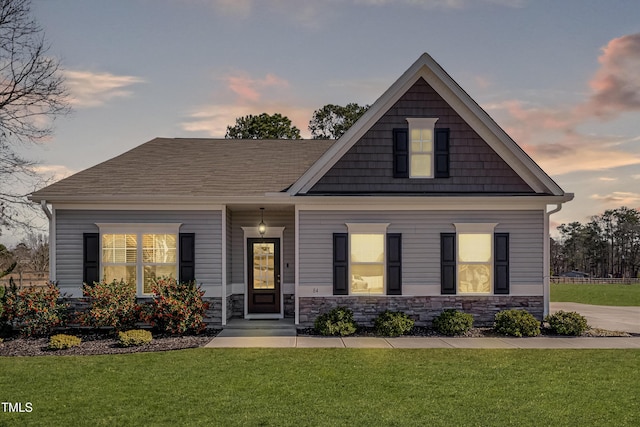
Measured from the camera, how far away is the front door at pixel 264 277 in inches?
623

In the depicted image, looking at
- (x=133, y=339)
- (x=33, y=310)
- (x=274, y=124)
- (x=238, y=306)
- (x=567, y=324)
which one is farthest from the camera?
(x=274, y=124)

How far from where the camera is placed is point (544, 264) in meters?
14.0

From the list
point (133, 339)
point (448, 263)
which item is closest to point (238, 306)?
point (133, 339)

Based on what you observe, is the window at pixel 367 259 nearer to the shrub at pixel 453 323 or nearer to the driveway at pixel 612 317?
the shrub at pixel 453 323

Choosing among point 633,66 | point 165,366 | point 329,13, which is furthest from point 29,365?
point 633,66

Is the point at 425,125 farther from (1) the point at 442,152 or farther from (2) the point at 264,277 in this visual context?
(2) the point at 264,277

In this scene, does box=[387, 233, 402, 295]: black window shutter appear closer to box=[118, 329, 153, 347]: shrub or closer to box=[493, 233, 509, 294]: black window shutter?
box=[493, 233, 509, 294]: black window shutter

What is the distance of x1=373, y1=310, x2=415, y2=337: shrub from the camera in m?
12.9

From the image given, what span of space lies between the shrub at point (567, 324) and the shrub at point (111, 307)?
431 inches

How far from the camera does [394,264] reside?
45.3 feet

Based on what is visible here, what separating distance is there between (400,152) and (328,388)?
7.75 metres

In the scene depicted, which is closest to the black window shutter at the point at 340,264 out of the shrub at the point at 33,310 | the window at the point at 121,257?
the window at the point at 121,257

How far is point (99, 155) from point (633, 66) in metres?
19.3

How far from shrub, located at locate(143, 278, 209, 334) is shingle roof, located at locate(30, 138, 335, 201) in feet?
7.99
